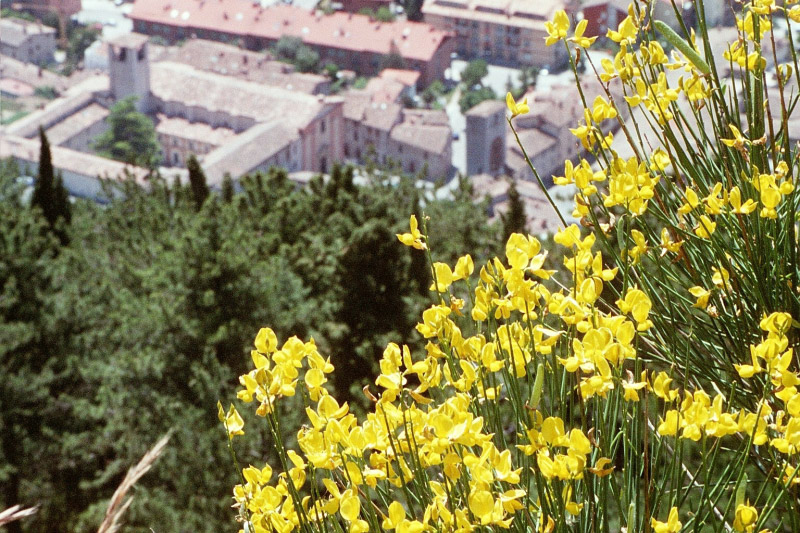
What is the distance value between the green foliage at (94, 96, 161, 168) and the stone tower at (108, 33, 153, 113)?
3.55ft

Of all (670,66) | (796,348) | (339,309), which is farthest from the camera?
(339,309)

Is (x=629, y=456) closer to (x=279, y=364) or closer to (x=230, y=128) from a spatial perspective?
(x=279, y=364)

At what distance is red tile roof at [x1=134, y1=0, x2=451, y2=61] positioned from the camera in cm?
5216

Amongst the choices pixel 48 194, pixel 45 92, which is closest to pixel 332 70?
pixel 45 92

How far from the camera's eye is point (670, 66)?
1.78 m

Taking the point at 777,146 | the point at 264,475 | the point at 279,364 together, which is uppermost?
the point at 777,146

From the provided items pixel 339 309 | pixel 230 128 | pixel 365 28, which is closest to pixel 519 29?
pixel 365 28

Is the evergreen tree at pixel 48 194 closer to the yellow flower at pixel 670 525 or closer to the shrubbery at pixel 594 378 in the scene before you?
the shrubbery at pixel 594 378

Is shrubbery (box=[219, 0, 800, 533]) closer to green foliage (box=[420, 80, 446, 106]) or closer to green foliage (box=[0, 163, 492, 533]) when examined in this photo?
green foliage (box=[0, 163, 492, 533])

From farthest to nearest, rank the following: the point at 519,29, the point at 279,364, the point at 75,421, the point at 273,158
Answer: the point at 519,29
the point at 273,158
the point at 75,421
the point at 279,364

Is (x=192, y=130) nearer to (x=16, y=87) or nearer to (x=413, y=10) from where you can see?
(x=16, y=87)

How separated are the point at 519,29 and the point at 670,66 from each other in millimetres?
52806

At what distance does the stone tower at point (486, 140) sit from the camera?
135 ft

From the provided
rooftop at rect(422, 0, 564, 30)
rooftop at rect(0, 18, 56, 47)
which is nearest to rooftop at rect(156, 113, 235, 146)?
rooftop at rect(0, 18, 56, 47)
